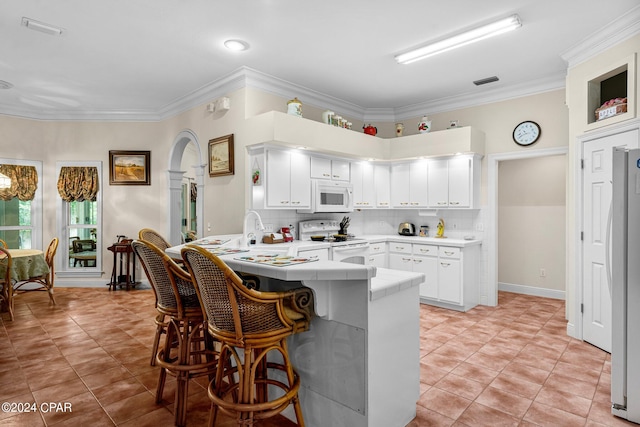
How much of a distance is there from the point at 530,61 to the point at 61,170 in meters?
7.15

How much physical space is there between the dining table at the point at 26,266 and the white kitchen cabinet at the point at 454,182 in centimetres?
542

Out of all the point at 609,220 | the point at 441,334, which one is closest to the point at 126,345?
the point at 441,334

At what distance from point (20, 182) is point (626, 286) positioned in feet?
25.6

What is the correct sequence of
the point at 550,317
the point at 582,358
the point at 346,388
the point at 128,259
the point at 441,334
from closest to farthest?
the point at 346,388
the point at 582,358
the point at 441,334
the point at 550,317
the point at 128,259

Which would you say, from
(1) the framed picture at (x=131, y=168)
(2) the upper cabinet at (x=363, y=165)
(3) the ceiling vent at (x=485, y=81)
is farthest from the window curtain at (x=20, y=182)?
(3) the ceiling vent at (x=485, y=81)

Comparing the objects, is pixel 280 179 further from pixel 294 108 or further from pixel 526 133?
pixel 526 133

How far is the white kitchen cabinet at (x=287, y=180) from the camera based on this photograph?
4.29 m

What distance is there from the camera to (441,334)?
388cm

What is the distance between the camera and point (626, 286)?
7.60 feet

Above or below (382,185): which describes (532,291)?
below

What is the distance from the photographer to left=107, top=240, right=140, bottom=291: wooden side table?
5867 mm

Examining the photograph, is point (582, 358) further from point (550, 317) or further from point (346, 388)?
point (346, 388)

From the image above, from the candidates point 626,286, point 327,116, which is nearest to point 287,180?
point 327,116

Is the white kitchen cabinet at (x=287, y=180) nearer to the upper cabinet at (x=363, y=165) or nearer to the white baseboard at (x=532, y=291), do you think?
the upper cabinet at (x=363, y=165)
